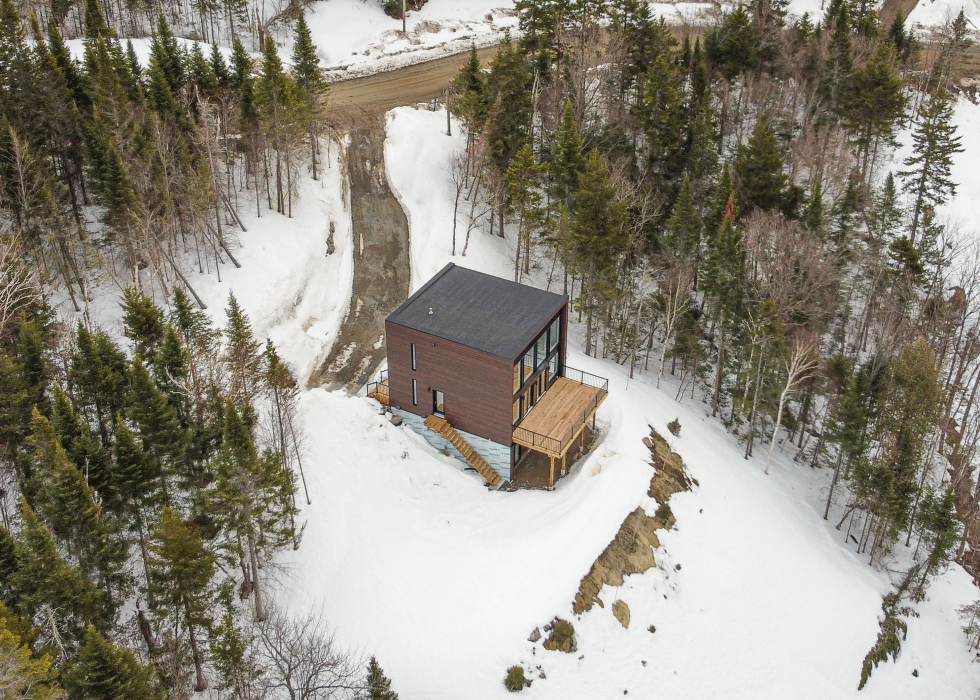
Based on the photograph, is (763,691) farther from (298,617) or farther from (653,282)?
(653,282)

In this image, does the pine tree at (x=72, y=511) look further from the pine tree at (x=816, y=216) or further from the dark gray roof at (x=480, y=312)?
the pine tree at (x=816, y=216)

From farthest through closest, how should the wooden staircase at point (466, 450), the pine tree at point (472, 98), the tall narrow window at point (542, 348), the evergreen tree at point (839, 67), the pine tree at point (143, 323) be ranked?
the evergreen tree at point (839, 67) → the pine tree at point (472, 98) → the tall narrow window at point (542, 348) → the wooden staircase at point (466, 450) → the pine tree at point (143, 323)

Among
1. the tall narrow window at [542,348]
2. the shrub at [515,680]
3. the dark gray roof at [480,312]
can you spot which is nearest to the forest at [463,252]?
the shrub at [515,680]

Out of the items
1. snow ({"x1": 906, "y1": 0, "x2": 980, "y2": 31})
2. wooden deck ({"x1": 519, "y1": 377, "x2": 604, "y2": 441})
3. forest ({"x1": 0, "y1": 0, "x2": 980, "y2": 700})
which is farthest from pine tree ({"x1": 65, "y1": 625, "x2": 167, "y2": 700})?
snow ({"x1": 906, "y1": 0, "x2": 980, "y2": 31})

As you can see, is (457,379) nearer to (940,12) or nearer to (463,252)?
(463,252)

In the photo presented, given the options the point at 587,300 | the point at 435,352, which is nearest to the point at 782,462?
the point at 587,300

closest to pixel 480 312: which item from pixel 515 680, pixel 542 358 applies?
pixel 542 358

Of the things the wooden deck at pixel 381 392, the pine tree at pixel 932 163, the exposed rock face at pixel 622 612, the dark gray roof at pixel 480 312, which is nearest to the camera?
the exposed rock face at pixel 622 612
